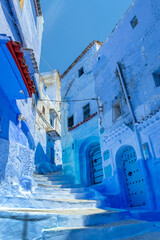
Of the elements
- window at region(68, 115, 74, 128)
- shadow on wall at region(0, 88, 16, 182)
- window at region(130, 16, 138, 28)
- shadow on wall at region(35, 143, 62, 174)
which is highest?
window at region(130, 16, 138, 28)

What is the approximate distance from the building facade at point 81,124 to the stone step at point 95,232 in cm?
714

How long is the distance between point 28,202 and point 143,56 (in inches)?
315

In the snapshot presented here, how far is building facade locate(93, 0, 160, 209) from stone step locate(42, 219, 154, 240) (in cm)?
300

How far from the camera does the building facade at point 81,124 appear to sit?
11406 millimetres

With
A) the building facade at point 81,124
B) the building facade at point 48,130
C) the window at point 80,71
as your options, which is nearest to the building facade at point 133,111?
the building facade at point 81,124

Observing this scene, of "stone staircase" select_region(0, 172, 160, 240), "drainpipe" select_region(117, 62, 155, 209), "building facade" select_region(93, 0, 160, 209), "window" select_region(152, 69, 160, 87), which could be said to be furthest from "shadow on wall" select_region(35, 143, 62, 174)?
"window" select_region(152, 69, 160, 87)

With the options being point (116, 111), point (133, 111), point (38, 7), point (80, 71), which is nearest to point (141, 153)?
point (133, 111)

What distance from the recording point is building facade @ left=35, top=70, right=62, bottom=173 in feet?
53.7

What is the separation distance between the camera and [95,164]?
452 inches

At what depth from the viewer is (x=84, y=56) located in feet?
48.9

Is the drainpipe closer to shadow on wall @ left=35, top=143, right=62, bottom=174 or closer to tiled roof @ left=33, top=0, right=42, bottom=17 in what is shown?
tiled roof @ left=33, top=0, right=42, bottom=17

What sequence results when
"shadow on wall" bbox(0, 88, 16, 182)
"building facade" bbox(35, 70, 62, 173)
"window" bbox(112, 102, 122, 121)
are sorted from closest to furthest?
"shadow on wall" bbox(0, 88, 16, 182), "window" bbox(112, 102, 122, 121), "building facade" bbox(35, 70, 62, 173)

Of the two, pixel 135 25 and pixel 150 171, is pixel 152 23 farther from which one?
pixel 150 171

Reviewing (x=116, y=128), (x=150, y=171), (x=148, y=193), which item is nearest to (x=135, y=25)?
(x=116, y=128)
